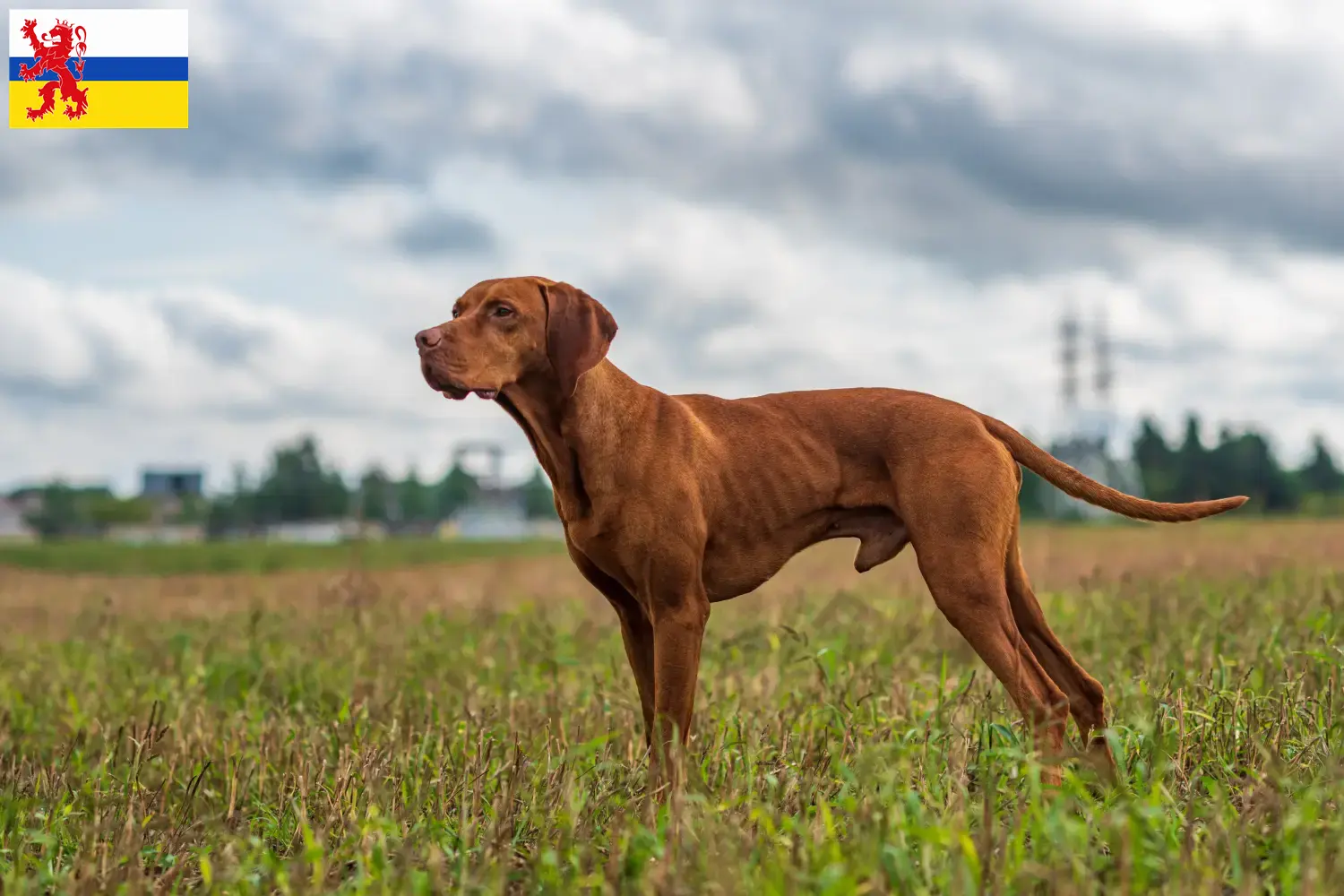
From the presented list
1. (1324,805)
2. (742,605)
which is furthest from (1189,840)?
(742,605)

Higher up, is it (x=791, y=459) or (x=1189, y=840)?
(x=791, y=459)

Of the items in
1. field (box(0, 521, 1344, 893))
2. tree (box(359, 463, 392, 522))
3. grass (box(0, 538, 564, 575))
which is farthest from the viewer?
tree (box(359, 463, 392, 522))

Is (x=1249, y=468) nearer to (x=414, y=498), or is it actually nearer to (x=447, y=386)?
(x=414, y=498)

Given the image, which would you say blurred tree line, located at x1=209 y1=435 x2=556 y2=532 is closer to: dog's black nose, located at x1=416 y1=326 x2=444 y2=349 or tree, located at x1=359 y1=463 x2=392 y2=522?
tree, located at x1=359 y1=463 x2=392 y2=522

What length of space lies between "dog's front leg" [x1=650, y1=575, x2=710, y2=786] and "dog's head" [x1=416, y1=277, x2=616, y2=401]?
3.17ft

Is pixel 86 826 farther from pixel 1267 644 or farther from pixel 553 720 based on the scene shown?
pixel 1267 644

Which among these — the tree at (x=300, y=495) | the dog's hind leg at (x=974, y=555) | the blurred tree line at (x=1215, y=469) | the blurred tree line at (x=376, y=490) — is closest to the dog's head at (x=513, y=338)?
the dog's hind leg at (x=974, y=555)

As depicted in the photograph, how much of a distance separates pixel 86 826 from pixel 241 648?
21.1 feet

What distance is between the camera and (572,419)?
4.92 metres

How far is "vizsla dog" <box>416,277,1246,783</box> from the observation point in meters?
4.82

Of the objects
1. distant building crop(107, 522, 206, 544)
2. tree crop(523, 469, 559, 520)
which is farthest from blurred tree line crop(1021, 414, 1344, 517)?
distant building crop(107, 522, 206, 544)

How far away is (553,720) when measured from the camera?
6.46 metres

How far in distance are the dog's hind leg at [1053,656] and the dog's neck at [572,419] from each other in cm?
188

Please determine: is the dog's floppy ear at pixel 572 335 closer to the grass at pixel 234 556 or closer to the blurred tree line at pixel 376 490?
the grass at pixel 234 556
